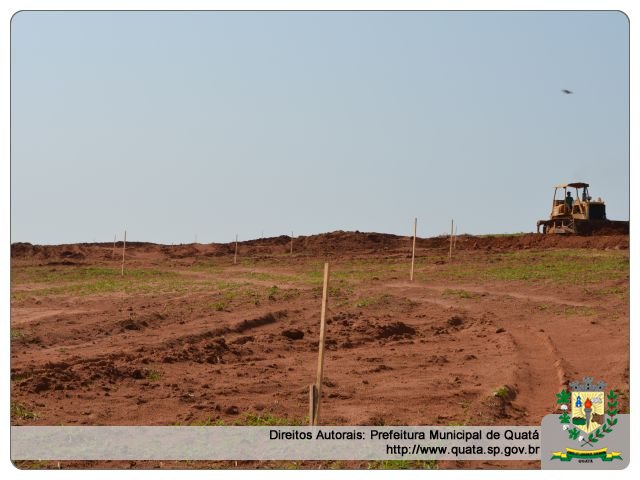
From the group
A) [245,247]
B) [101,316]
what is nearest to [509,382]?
[101,316]

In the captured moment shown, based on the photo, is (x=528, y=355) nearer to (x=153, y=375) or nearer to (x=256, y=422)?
(x=256, y=422)

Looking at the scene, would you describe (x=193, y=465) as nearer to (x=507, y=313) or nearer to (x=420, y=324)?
(x=420, y=324)

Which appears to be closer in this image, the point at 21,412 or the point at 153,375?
the point at 21,412

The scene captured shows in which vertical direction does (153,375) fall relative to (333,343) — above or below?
below

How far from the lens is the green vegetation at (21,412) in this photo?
33.8 feet

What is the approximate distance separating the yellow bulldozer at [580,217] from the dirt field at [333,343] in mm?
6447

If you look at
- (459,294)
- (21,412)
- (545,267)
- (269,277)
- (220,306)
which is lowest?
(21,412)

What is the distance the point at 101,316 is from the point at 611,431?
1452 cm

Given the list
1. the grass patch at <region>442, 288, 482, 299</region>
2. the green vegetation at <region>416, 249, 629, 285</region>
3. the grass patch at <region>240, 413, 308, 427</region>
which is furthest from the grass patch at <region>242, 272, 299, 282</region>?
the grass patch at <region>240, 413, 308, 427</region>

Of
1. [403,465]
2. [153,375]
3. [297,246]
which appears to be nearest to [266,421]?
[403,465]

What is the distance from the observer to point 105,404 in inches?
434

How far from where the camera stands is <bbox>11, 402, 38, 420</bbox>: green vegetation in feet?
33.8

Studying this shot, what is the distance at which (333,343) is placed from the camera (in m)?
16.2

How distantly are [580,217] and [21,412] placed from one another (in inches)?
1370
